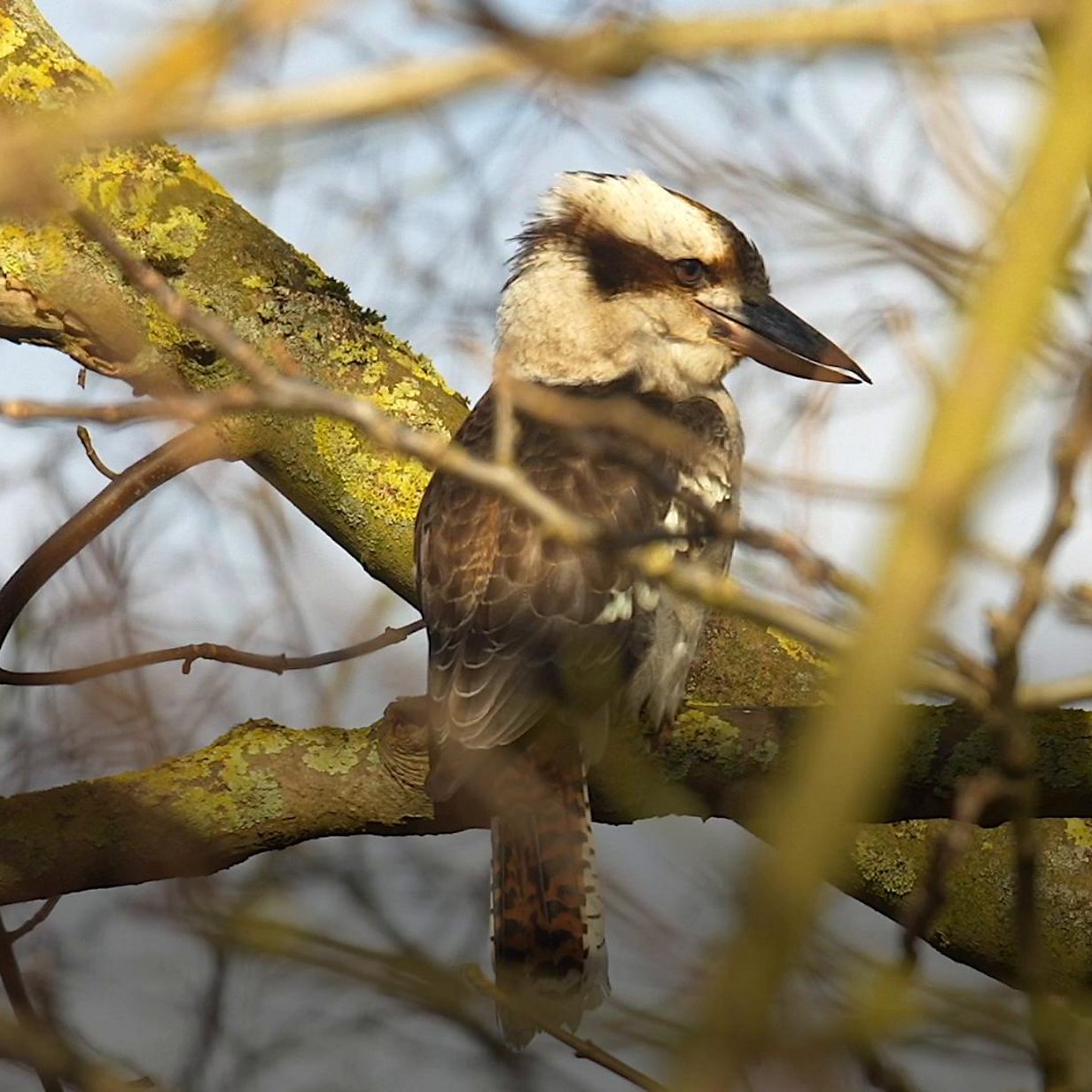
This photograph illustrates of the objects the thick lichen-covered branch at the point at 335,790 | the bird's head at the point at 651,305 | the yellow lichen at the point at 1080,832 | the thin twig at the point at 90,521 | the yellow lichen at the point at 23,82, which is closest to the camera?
the thick lichen-covered branch at the point at 335,790

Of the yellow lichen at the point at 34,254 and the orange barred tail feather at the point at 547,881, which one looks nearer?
the orange barred tail feather at the point at 547,881

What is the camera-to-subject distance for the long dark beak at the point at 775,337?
3.84m

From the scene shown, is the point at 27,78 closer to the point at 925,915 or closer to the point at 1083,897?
the point at 1083,897

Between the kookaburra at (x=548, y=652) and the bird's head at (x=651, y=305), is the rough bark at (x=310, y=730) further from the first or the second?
the bird's head at (x=651, y=305)

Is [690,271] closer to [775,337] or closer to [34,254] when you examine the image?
[775,337]

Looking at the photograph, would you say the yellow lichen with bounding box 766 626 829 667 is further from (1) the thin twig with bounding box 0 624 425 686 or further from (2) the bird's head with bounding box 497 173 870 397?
(1) the thin twig with bounding box 0 624 425 686

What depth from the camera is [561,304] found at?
13.4ft

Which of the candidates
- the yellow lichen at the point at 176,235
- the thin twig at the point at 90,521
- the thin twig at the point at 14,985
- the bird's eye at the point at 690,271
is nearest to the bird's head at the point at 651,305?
the bird's eye at the point at 690,271

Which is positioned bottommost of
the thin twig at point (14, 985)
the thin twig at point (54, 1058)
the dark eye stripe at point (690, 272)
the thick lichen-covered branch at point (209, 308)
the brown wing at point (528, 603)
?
the thin twig at point (54, 1058)

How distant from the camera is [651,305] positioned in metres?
4.04

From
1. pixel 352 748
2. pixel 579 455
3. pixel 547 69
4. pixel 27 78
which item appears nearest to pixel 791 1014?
pixel 547 69

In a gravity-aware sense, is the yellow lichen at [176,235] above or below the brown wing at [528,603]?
above

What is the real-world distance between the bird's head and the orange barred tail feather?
105cm

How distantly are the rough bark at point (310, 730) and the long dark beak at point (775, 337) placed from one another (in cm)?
59
